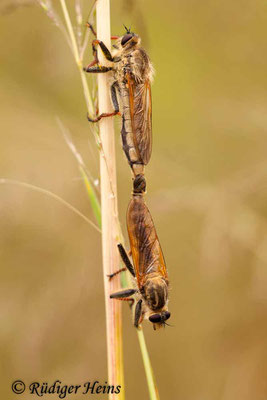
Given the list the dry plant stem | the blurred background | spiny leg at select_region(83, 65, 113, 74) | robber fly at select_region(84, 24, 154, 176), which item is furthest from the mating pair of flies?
the blurred background

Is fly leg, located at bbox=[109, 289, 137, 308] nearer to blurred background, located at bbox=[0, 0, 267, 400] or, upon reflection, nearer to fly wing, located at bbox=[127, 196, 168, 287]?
fly wing, located at bbox=[127, 196, 168, 287]

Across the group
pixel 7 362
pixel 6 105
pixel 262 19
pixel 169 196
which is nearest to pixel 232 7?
pixel 262 19

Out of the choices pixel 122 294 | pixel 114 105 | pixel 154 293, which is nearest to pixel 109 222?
pixel 122 294

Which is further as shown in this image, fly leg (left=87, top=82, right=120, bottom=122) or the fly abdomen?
the fly abdomen

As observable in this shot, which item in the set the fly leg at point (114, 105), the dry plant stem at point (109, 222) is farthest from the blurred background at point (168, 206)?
the dry plant stem at point (109, 222)

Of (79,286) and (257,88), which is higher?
(257,88)

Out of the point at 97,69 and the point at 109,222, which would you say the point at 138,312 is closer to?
the point at 109,222

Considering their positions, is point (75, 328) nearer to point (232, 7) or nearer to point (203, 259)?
point (203, 259)
